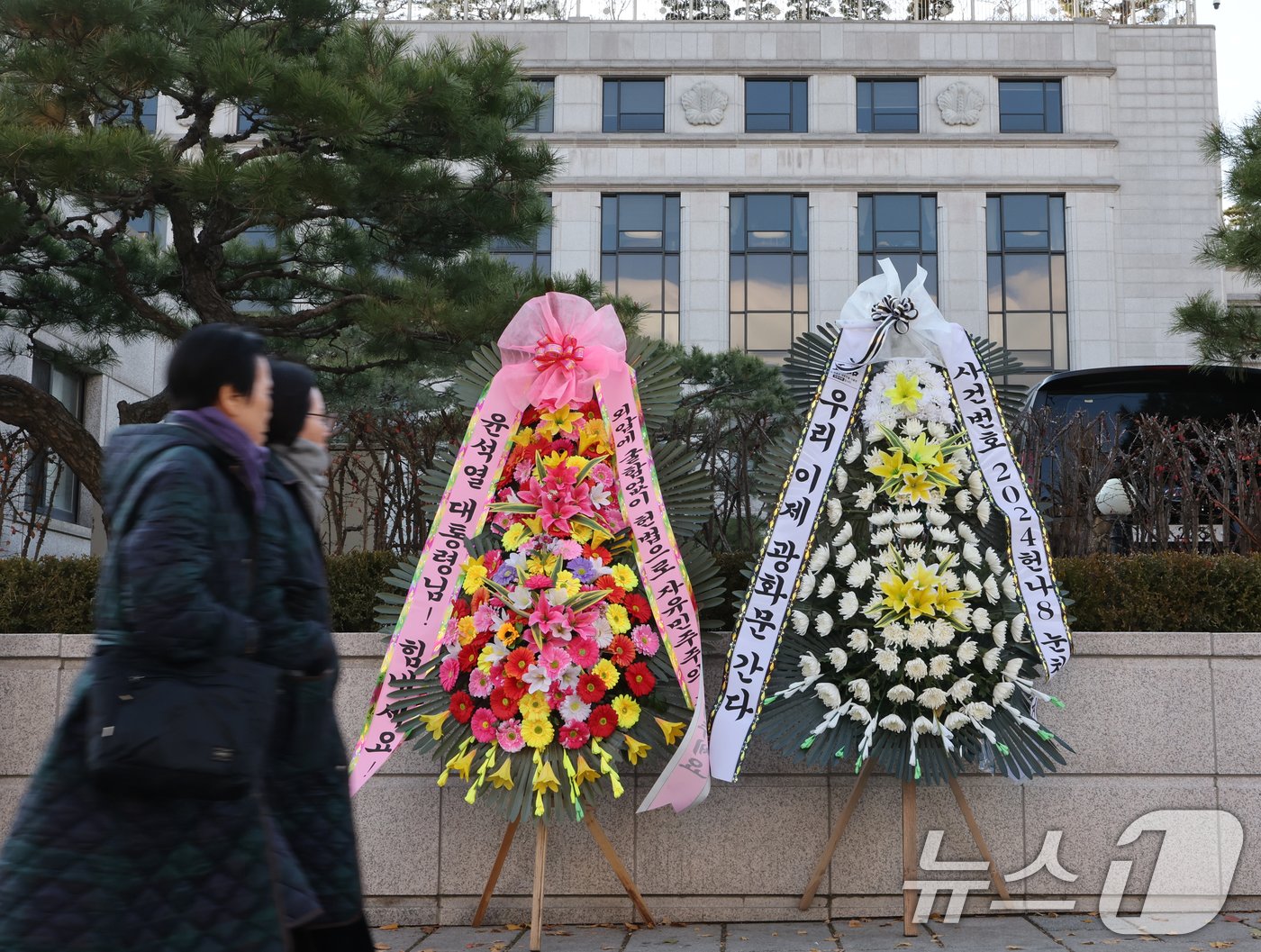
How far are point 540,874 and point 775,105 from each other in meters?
37.3

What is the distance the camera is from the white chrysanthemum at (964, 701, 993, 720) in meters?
5.38

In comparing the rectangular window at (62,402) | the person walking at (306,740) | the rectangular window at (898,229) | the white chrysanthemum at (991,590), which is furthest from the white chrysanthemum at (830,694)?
the rectangular window at (898,229)

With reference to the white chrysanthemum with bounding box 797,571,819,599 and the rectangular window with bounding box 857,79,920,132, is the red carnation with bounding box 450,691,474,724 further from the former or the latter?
the rectangular window with bounding box 857,79,920,132

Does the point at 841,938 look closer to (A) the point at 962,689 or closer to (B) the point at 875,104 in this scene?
(A) the point at 962,689

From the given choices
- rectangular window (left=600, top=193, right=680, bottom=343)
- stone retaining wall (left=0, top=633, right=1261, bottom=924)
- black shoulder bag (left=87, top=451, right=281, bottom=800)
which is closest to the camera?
black shoulder bag (left=87, top=451, right=281, bottom=800)

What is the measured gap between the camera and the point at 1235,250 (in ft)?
34.6

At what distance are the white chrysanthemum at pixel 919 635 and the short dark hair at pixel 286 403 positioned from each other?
312 cm

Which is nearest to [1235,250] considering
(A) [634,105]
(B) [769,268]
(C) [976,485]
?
(C) [976,485]

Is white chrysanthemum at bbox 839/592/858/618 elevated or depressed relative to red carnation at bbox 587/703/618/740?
elevated

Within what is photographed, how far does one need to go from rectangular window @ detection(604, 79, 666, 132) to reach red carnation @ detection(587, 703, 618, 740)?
36055 mm

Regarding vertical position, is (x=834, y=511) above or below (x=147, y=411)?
below

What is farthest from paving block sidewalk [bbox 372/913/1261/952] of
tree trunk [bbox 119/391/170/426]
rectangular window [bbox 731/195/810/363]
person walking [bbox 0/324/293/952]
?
rectangular window [bbox 731/195/810/363]

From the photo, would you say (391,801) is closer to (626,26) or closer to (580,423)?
(580,423)

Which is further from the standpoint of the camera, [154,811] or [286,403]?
[286,403]
